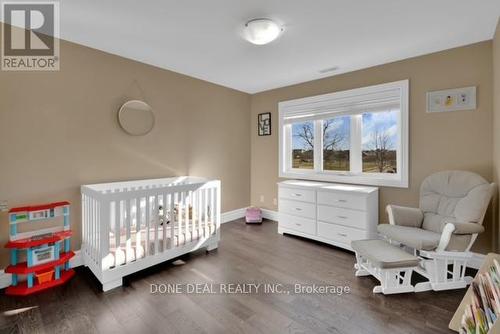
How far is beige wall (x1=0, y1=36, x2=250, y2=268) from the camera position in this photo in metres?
2.17

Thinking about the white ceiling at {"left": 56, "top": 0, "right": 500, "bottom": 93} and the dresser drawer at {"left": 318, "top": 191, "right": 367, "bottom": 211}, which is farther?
the dresser drawer at {"left": 318, "top": 191, "right": 367, "bottom": 211}

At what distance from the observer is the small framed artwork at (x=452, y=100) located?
2.50 metres

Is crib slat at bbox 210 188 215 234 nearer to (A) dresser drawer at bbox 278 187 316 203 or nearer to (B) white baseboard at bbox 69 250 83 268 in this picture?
(A) dresser drawer at bbox 278 187 316 203

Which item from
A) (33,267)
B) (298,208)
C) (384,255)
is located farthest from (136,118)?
(384,255)

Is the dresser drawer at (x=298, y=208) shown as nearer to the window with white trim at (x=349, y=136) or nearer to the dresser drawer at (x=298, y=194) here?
the dresser drawer at (x=298, y=194)

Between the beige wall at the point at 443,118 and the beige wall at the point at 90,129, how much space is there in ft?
7.24

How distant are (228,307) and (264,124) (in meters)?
3.16

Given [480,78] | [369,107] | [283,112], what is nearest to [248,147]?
[283,112]

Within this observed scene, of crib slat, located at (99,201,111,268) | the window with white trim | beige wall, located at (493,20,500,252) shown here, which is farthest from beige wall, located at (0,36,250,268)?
beige wall, located at (493,20,500,252)

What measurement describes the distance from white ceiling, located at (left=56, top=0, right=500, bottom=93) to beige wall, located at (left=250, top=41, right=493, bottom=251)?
0.46ft

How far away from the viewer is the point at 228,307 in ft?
6.13

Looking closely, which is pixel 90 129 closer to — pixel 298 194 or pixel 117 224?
pixel 117 224

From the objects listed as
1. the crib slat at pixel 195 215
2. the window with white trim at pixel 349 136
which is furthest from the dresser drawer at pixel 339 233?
the crib slat at pixel 195 215

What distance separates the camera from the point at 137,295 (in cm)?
203
